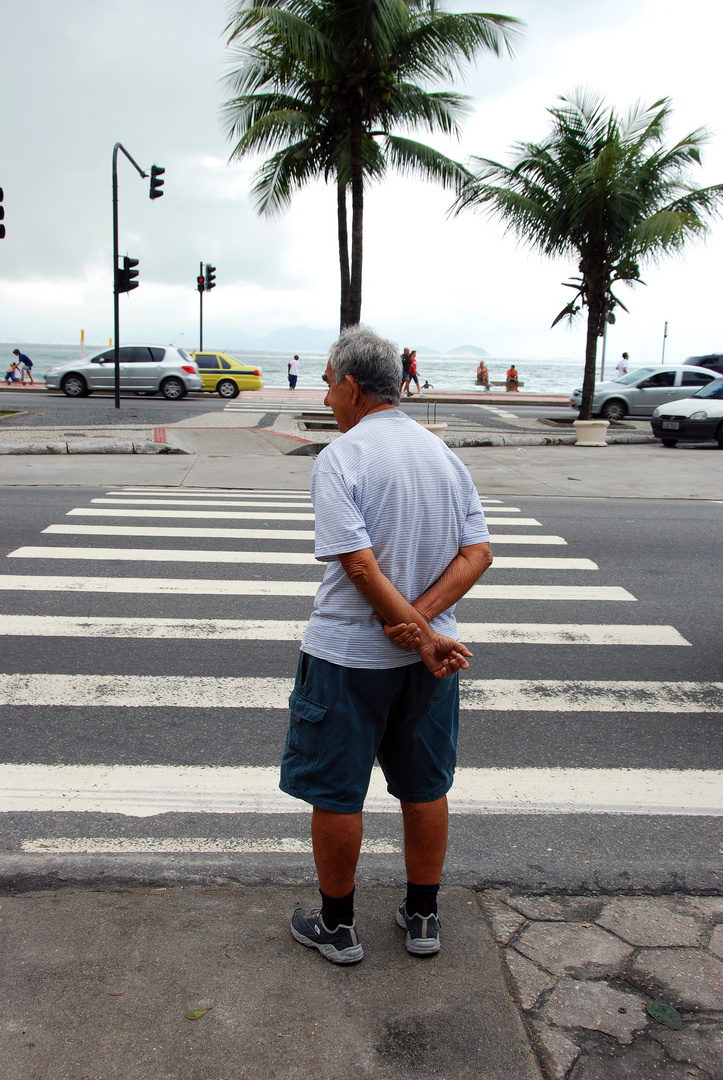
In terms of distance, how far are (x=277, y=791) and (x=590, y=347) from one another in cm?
2038

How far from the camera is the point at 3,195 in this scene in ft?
52.0

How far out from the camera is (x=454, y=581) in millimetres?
2543

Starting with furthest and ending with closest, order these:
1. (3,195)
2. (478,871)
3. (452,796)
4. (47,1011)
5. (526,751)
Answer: (3,195) → (526,751) → (452,796) → (478,871) → (47,1011)

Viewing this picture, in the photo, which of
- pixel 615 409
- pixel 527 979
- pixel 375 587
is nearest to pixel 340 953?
pixel 527 979

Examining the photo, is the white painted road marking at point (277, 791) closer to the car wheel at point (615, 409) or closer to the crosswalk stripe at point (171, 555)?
the crosswalk stripe at point (171, 555)

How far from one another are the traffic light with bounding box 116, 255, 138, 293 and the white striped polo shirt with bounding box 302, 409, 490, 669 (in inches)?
809

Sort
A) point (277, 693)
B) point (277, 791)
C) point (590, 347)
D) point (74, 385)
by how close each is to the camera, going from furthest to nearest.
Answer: point (74, 385)
point (590, 347)
point (277, 693)
point (277, 791)

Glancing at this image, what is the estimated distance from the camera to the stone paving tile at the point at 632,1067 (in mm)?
2164

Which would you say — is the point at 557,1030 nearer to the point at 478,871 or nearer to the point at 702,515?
the point at 478,871

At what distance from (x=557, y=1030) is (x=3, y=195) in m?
17.2

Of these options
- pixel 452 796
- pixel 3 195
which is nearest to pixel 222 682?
pixel 452 796

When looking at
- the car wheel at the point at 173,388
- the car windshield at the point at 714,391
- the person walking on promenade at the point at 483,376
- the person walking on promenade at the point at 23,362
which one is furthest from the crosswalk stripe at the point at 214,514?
the person walking on promenade at the point at 483,376

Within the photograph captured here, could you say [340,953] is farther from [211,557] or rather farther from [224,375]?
[224,375]

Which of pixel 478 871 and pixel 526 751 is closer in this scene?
pixel 478 871
